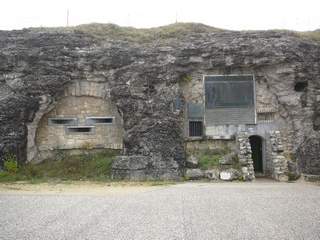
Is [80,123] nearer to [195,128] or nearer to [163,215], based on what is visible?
[195,128]

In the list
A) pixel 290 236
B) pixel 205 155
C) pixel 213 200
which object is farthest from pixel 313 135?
pixel 290 236

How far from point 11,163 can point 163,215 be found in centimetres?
1069

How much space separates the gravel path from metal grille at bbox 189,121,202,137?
21.9ft

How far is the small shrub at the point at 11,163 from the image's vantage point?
55.7 ft

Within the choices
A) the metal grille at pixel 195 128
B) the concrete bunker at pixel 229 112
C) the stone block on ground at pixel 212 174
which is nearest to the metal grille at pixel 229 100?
the concrete bunker at pixel 229 112

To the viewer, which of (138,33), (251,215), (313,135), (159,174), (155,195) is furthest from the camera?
(138,33)

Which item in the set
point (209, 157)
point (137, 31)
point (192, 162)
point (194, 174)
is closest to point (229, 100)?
point (209, 157)

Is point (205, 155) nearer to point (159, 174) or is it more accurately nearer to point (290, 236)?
point (159, 174)

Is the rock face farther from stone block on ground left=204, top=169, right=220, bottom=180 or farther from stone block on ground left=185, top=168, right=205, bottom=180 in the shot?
stone block on ground left=204, top=169, right=220, bottom=180

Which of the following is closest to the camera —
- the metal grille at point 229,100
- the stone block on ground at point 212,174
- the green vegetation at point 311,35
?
the stone block on ground at point 212,174

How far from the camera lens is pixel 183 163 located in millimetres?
17188

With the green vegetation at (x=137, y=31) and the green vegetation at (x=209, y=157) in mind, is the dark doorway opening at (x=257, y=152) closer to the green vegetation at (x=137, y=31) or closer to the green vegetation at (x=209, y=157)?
the green vegetation at (x=209, y=157)

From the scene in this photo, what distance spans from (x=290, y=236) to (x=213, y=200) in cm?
391

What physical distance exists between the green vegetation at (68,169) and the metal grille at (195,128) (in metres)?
3.88
